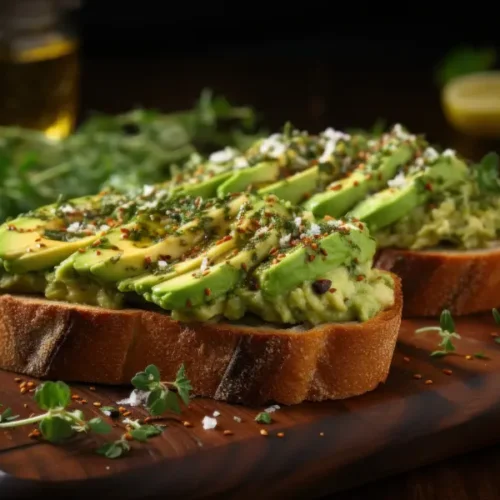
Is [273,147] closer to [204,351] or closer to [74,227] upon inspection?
[74,227]

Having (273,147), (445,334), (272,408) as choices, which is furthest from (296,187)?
(272,408)

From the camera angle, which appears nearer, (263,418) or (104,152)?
(263,418)

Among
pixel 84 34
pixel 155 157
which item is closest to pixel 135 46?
pixel 84 34

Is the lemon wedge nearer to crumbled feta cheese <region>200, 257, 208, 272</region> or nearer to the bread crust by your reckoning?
the bread crust

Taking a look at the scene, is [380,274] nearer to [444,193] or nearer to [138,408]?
[444,193]

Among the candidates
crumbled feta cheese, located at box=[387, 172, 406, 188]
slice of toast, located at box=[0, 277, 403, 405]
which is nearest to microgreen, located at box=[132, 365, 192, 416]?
slice of toast, located at box=[0, 277, 403, 405]

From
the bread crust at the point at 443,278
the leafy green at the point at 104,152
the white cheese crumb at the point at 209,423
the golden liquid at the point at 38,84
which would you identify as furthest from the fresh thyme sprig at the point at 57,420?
the golden liquid at the point at 38,84

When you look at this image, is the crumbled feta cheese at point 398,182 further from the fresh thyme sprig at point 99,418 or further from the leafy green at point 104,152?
the leafy green at point 104,152
